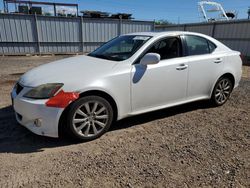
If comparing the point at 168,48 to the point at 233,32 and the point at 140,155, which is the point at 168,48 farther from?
the point at 233,32

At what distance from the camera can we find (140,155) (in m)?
2.92

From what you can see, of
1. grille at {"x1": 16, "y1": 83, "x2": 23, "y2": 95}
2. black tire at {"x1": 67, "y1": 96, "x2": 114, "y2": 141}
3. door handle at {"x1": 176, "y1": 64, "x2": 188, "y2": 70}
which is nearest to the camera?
black tire at {"x1": 67, "y1": 96, "x2": 114, "y2": 141}

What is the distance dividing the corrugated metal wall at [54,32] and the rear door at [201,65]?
11962 millimetres

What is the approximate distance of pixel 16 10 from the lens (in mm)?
16844

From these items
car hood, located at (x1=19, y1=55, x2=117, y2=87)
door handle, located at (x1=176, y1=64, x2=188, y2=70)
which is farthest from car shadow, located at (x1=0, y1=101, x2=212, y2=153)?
door handle, located at (x1=176, y1=64, x2=188, y2=70)

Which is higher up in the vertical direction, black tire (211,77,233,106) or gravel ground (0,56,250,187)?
black tire (211,77,233,106)

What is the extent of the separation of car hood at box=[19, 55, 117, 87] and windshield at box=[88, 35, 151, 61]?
0.25m

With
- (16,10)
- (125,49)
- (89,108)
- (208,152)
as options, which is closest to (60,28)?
(16,10)

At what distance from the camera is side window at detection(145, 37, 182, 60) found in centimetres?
373

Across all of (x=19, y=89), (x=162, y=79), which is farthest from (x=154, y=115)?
(x=19, y=89)

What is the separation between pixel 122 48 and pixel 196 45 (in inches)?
55.2

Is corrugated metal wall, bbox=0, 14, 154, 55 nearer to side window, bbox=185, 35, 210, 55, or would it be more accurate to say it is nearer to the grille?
the grille

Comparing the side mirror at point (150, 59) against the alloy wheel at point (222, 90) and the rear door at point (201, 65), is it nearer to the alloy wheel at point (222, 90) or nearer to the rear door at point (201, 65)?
the rear door at point (201, 65)

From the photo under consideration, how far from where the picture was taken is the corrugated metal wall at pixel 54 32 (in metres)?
13.2
